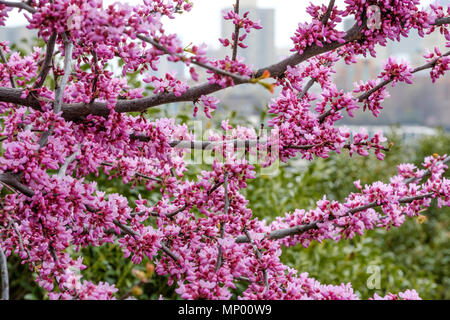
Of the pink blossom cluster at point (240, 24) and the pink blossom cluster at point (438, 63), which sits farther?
the pink blossom cluster at point (438, 63)

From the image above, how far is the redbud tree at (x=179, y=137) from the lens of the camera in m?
1.41

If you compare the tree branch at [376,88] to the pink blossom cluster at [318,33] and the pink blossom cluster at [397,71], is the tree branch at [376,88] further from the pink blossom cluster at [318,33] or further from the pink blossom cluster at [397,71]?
the pink blossom cluster at [318,33]

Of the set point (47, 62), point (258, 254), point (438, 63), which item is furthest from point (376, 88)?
point (47, 62)

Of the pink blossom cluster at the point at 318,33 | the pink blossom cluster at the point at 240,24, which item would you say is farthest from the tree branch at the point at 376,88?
the pink blossom cluster at the point at 240,24

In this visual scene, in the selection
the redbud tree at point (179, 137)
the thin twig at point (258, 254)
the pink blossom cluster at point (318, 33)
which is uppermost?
the pink blossom cluster at point (318, 33)

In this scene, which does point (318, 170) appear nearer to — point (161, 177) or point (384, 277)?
point (384, 277)

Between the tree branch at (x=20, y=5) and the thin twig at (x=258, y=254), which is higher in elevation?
the tree branch at (x=20, y=5)

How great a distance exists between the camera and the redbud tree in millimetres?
1414

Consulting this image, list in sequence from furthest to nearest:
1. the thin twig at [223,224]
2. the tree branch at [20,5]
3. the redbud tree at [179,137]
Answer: the thin twig at [223,224] < the redbud tree at [179,137] < the tree branch at [20,5]

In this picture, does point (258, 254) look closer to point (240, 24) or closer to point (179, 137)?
point (179, 137)

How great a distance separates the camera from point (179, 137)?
1811 mm

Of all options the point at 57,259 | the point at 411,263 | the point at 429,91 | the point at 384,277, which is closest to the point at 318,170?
the point at 384,277

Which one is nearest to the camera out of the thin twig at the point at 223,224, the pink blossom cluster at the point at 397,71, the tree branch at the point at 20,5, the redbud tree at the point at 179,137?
the tree branch at the point at 20,5
